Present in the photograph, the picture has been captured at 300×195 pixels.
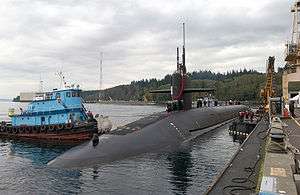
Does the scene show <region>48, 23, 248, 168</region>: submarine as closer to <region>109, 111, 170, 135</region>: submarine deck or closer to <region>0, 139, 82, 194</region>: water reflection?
<region>109, 111, 170, 135</region>: submarine deck

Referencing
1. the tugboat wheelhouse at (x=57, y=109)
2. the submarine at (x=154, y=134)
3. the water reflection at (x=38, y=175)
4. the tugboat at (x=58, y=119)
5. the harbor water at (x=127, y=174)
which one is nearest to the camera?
the harbor water at (x=127, y=174)

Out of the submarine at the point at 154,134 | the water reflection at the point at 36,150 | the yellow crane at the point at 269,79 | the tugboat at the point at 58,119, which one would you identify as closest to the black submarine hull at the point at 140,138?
the submarine at the point at 154,134

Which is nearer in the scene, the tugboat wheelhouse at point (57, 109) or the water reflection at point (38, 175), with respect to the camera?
the water reflection at point (38, 175)

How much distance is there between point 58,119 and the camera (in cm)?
3966

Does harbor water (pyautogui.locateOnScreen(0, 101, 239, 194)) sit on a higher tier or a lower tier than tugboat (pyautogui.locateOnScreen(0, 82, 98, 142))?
lower

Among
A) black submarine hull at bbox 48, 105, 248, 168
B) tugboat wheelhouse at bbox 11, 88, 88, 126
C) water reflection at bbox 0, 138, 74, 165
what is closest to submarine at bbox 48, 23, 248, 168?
black submarine hull at bbox 48, 105, 248, 168

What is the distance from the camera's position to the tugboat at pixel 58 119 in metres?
37.2

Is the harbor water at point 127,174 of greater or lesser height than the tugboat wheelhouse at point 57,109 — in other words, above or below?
below

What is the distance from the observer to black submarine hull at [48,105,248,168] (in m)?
21.5

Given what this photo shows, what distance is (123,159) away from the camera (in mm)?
22656

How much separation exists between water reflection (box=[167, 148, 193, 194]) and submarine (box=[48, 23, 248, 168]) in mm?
1459

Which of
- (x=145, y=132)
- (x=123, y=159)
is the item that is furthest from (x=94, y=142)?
(x=145, y=132)

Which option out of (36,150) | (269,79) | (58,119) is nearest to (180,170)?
(36,150)

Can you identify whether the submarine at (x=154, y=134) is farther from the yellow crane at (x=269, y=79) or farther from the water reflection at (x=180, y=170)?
the yellow crane at (x=269, y=79)
